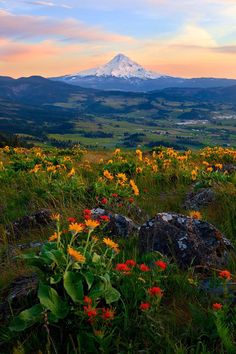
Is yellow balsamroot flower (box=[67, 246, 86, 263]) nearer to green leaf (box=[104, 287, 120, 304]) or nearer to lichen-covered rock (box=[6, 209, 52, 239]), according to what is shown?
green leaf (box=[104, 287, 120, 304])

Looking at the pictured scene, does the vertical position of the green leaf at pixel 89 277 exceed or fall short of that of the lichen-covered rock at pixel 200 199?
it exceeds it

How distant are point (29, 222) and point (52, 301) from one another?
3.91 m

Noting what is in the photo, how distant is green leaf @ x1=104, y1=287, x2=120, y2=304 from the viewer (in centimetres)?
352

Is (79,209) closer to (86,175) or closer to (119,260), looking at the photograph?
(119,260)

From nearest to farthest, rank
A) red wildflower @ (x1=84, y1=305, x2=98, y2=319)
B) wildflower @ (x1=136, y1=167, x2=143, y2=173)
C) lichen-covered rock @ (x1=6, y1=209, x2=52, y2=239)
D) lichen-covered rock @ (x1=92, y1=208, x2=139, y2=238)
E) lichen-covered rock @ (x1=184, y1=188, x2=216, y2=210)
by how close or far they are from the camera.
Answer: red wildflower @ (x1=84, y1=305, x2=98, y2=319), lichen-covered rock @ (x1=92, y1=208, x2=139, y2=238), lichen-covered rock @ (x1=6, y1=209, x2=52, y2=239), lichen-covered rock @ (x1=184, y1=188, x2=216, y2=210), wildflower @ (x1=136, y1=167, x2=143, y2=173)

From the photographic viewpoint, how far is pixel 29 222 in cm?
716

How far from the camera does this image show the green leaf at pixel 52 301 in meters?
3.33

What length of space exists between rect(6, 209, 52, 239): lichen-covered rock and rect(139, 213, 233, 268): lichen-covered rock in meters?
2.42

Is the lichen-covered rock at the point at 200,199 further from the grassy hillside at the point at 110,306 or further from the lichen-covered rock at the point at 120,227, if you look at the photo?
the grassy hillside at the point at 110,306

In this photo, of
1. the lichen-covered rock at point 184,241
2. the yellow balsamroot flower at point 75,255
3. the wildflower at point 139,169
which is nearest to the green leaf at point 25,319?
the yellow balsamroot flower at point 75,255

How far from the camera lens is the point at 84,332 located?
3.25 metres

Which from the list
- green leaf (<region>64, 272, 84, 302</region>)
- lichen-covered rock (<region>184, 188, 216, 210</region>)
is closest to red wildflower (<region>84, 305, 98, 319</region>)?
green leaf (<region>64, 272, 84, 302</region>)

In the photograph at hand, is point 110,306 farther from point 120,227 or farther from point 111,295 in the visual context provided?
point 120,227

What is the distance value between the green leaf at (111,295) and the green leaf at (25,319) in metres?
0.57
